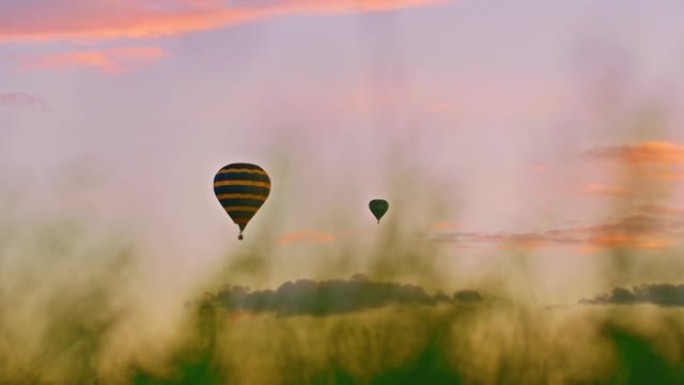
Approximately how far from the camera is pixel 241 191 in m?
192

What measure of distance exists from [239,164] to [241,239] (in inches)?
433

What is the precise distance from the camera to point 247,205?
192m

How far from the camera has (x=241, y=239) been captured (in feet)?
629

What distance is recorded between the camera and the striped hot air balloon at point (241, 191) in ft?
629

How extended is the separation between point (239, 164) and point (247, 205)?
6.24 m

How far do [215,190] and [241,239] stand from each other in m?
9.22

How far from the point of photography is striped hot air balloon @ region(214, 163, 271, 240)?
191750 mm

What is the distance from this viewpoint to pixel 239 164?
193 m

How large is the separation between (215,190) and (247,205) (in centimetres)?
679

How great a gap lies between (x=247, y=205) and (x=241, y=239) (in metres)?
5.01
